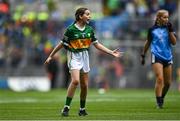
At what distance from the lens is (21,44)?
34625 mm

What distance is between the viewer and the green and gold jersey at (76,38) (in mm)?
15008

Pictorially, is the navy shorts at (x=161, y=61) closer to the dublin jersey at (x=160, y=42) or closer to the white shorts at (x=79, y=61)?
the dublin jersey at (x=160, y=42)

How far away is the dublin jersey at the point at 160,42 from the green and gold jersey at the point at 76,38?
10.6ft

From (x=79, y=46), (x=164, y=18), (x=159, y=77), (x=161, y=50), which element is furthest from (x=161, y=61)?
(x=79, y=46)

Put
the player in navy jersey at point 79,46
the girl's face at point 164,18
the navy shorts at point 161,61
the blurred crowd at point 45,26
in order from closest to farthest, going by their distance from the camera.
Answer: the player in navy jersey at point 79,46
the girl's face at point 164,18
the navy shorts at point 161,61
the blurred crowd at point 45,26

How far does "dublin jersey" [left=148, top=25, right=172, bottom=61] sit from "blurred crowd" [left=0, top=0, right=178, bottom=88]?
16.0m

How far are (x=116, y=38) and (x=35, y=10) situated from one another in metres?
4.08

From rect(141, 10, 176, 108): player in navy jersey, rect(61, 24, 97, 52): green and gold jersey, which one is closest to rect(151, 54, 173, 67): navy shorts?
rect(141, 10, 176, 108): player in navy jersey

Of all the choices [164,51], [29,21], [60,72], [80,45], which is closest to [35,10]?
[29,21]

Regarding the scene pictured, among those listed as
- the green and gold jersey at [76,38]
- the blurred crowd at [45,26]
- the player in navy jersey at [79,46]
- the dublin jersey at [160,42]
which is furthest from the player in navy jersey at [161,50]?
the blurred crowd at [45,26]

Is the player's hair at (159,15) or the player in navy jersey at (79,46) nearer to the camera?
the player in navy jersey at (79,46)

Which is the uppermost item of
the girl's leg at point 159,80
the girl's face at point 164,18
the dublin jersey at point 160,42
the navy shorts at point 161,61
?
the girl's face at point 164,18

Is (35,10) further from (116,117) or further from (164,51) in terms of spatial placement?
(116,117)

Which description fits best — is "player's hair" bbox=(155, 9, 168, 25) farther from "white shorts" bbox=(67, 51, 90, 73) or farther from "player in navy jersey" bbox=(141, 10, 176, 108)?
"white shorts" bbox=(67, 51, 90, 73)
